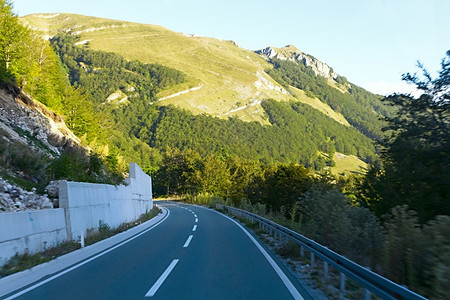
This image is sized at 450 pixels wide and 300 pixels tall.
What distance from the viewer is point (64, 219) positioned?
35.8 ft

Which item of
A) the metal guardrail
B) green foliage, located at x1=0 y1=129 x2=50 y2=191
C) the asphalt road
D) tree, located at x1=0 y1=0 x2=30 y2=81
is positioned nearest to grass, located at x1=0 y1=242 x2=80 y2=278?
the asphalt road

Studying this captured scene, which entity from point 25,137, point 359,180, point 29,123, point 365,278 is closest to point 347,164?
point 359,180

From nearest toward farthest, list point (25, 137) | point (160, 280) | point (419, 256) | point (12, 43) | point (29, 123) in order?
point (419, 256) → point (160, 280) → point (25, 137) → point (29, 123) → point (12, 43)

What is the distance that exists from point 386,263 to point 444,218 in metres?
1.37

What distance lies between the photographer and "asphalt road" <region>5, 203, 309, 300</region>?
5941 millimetres

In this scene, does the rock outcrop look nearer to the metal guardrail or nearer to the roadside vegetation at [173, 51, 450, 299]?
the metal guardrail

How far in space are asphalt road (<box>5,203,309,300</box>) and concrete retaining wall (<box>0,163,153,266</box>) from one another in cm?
136

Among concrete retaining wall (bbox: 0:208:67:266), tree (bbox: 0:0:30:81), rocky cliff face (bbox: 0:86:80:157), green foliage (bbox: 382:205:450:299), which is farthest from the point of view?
tree (bbox: 0:0:30:81)

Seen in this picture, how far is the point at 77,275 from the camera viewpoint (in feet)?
24.5

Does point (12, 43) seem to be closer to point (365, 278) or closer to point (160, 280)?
point (160, 280)

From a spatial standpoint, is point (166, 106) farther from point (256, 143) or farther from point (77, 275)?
point (77, 275)

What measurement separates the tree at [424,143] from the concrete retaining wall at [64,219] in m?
11.1

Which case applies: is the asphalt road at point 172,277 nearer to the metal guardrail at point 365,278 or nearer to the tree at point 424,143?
the metal guardrail at point 365,278

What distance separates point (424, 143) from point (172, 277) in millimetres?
9055
